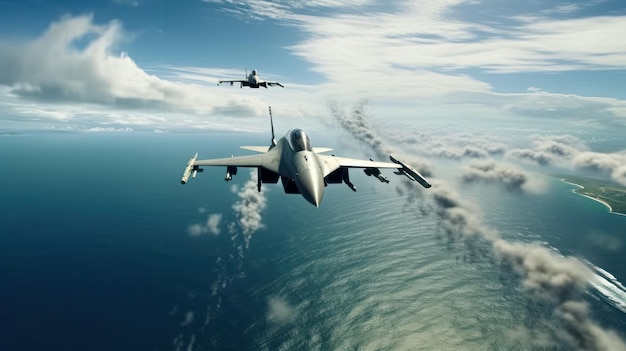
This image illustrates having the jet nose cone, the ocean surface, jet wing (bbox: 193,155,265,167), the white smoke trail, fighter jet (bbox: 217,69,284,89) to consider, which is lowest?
the ocean surface

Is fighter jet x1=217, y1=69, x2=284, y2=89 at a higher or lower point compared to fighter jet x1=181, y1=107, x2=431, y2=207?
higher

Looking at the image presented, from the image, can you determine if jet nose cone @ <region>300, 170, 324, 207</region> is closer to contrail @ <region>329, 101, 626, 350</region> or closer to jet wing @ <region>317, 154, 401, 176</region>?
jet wing @ <region>317, 154, 401, 176</region>

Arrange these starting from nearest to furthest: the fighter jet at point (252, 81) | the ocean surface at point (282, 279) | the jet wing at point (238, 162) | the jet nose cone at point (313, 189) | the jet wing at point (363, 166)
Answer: the jet nose cone at point (313, 189), the jet wing at point (363, 166), the jet wing at point (238, 162), the fighter jet at point (252, 81), the ocean surface at point (282, 279)

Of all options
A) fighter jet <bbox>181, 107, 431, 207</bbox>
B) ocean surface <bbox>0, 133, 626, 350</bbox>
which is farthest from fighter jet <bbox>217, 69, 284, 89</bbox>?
ocean surface <bbox>0, 133, 626, 350</bbox>

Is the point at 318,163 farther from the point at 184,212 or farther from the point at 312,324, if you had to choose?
the point at 184,212

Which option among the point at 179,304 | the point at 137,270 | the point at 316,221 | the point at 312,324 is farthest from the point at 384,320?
the point at 137,270

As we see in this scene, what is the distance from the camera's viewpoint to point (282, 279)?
4082 inches

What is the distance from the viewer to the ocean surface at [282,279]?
85.9 metres

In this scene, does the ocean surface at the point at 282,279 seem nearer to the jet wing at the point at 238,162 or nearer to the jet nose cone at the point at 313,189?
the jet wing at the point at 238,162

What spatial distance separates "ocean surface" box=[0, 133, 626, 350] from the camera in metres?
85.9

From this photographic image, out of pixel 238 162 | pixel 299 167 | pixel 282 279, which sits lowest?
pixel 282 279

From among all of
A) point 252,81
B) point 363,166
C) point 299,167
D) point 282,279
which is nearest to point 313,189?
point 299,167

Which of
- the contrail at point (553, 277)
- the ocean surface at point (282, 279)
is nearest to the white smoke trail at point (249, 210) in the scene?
the ocean surface at point (282, 279)

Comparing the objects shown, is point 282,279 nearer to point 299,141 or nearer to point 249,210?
point 249,210
